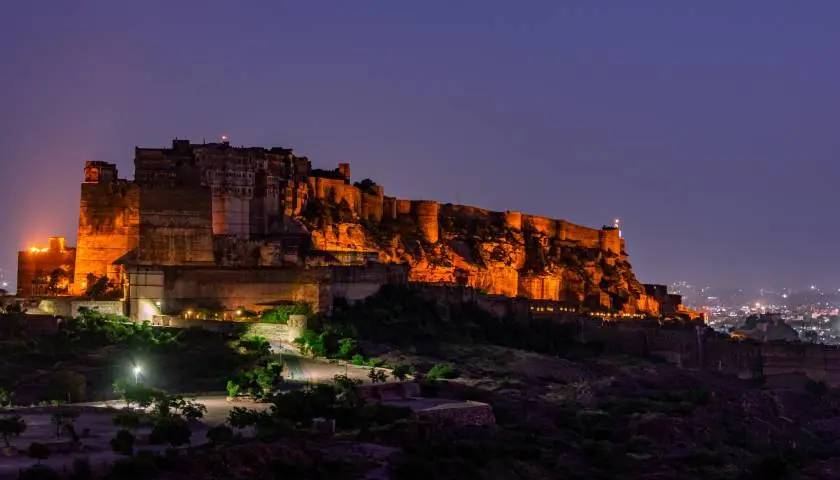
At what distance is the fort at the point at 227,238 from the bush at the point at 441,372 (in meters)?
6.57

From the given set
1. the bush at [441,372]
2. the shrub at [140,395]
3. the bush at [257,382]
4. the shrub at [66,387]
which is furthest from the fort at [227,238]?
the shrub at [140,395]

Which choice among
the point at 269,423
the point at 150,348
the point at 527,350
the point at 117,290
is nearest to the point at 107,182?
the point at 117,290

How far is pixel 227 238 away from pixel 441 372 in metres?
11.9

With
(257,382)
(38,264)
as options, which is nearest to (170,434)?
(257,382)

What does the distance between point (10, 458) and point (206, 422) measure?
6.31 metres

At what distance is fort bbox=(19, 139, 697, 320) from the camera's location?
45291 mm

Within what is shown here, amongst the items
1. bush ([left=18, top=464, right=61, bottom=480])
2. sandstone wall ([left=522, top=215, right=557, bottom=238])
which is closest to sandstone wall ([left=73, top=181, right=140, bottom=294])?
bush ([left=18, top=464, right=61, bottom=480])

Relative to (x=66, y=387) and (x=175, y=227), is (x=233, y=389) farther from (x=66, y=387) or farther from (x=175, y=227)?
(x=175, y=227)

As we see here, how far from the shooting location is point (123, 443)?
82.2ft

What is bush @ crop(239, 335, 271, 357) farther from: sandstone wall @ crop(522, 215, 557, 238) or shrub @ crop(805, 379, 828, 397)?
sandstone wall @ crop(522, 215, 557, 238)

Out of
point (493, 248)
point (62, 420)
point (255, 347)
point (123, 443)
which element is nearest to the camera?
point (123, 443)

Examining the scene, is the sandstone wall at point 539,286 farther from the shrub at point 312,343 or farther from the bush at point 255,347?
the bush at point 255,347

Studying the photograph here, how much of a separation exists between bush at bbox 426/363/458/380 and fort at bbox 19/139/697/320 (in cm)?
657

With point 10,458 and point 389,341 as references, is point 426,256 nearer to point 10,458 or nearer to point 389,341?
point 389,341
